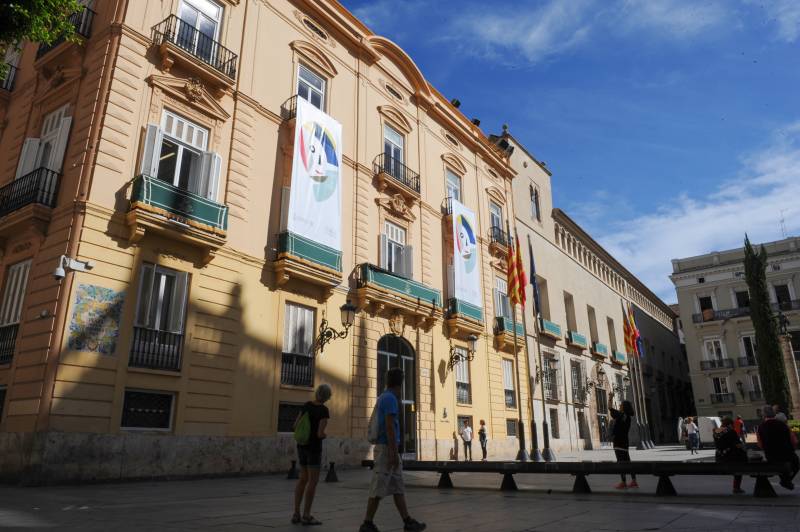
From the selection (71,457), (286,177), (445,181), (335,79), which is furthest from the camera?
(445,181)

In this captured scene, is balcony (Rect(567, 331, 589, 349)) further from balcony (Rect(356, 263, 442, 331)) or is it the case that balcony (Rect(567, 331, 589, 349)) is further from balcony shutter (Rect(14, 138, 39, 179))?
balcony shutter (Rect(14, 138, 39, 179))

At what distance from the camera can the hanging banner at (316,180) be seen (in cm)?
1680

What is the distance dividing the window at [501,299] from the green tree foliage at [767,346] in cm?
2001

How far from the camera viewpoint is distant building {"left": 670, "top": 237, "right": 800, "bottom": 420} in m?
47.2

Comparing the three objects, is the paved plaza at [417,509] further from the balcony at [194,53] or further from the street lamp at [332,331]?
the balcony at [194,53]

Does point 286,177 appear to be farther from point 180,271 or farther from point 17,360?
point 17,360

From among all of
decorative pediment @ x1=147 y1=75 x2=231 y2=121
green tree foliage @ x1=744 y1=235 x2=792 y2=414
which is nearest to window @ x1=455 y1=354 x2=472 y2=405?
decorative pediment @ x1=147 y1=75 x2=231 y2=121

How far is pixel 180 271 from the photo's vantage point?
1366 centimetres

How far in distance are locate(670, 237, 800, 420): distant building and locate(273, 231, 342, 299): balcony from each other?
44.4 metres

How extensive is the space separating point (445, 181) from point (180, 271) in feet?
49.5

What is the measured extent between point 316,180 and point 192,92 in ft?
14.8

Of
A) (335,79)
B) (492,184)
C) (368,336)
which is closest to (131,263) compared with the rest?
(368,336)

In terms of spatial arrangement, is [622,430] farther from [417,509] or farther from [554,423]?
[554,423]

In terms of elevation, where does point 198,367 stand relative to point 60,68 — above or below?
below
